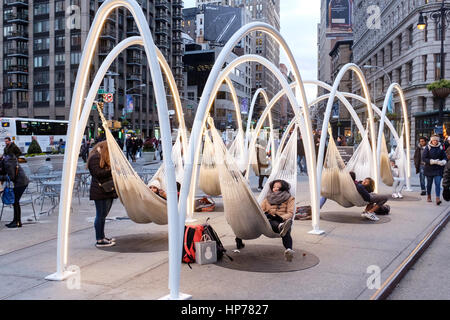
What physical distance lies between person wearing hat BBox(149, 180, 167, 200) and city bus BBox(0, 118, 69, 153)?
84.6 feet

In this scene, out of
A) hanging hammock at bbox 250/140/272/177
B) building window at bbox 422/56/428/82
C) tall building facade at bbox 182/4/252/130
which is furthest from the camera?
tall building facade at bbox 182/4/252/130

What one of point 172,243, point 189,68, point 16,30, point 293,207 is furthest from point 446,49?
point 189,68

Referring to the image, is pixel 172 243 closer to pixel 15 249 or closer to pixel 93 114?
pixel 15 249

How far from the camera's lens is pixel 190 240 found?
6145mm

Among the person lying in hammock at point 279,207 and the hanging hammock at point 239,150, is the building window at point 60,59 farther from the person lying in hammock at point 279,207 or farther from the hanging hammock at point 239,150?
the person lying in hammock at point 279,207

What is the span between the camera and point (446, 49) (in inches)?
1527

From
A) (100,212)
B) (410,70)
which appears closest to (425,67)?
(410,70)

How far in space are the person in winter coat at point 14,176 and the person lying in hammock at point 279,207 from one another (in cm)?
444

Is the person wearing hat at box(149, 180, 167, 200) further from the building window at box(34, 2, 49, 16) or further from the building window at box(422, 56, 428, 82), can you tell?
the building window at box(34, 2, 49, 16)

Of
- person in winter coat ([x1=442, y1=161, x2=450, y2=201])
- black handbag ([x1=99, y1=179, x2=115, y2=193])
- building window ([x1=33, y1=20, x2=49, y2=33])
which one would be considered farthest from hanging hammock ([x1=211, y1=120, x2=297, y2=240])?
building window ([x1=33, y1=20, x2=49, y2=33])

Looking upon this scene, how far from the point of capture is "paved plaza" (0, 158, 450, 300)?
4.84m

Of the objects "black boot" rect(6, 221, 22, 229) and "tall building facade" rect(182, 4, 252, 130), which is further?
"tall building facade" rect(182, 4, 252, 130)

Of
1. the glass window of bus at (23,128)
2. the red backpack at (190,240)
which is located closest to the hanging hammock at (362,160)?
the red backpack at (190,240)

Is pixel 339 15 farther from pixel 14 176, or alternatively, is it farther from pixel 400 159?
pixel 14 176
